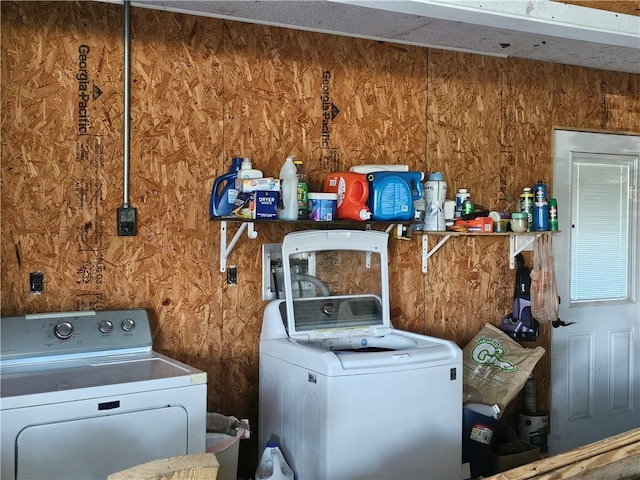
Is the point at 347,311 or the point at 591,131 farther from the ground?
the point at 591,131

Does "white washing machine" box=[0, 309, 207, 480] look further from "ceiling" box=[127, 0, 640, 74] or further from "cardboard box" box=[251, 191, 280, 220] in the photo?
"ceiling" box=[127, 0, 640, 74]

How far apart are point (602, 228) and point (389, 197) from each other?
1766 mm

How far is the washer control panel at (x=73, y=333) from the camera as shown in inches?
99.1

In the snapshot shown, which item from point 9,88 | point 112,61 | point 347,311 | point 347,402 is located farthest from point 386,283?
point 9,88

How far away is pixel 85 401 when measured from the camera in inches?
85.6

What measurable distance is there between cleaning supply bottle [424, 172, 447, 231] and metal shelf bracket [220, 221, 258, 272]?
93 cm

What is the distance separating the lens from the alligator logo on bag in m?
3.46

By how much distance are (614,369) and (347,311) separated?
6.79 ft

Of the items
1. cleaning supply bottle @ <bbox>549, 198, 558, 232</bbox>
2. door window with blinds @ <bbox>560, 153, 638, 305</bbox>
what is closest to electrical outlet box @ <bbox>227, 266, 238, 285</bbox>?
cleaning supply bottle @ <bbox>549, 198, 558, 232</bbox>

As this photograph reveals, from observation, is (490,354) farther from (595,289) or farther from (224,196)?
(224,196)

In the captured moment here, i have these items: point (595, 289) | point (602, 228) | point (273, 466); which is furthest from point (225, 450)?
point (602, 228)

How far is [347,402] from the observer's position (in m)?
2.63

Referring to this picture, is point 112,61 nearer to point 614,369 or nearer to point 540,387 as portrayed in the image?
point 540,387

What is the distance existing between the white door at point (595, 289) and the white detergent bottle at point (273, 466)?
1.94 metres
